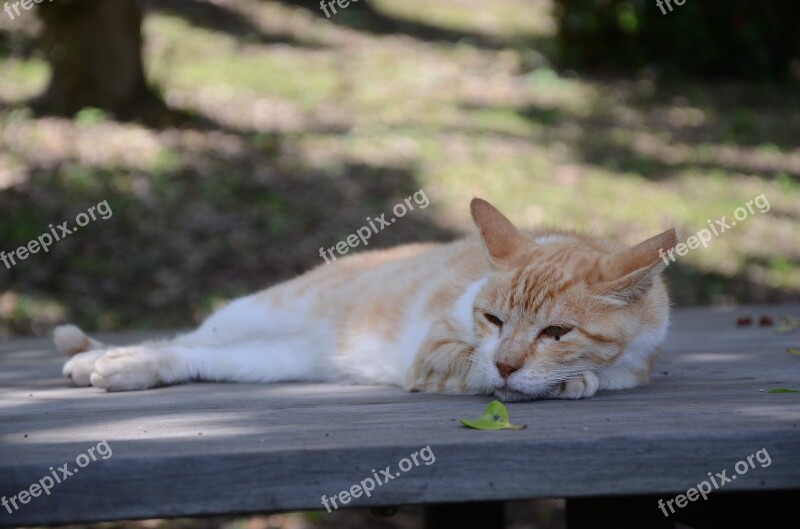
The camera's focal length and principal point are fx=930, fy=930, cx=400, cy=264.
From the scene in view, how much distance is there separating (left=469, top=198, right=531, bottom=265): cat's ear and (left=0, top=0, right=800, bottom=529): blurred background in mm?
3114

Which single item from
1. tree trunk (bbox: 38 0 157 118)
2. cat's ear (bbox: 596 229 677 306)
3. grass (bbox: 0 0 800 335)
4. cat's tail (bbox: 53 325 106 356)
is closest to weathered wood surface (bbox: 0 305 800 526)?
cat's ear (bbox: 596 229 677 306)

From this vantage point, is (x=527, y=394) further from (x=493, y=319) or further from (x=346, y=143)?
(x=346, y=143)

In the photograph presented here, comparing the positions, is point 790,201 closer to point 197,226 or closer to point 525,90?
point 525,90

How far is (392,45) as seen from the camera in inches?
477

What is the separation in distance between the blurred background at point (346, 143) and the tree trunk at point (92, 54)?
2 cm

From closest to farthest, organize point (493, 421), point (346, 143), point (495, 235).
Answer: point (493, 421), point (495, 235), point (346, 143)

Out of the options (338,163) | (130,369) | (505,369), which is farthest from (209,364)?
(338,163)

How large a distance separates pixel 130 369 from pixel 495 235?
120cm

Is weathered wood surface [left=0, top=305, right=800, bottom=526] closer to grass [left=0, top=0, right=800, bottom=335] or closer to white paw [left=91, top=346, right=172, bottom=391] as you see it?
white paw [left=91, top=346, right=172, bottom=391]

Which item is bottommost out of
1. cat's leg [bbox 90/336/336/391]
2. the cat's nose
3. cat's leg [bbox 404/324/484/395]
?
cat's leg [bbox 90/336/336/391]

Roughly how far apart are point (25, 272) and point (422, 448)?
561cm

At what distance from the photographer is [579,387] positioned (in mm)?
2520

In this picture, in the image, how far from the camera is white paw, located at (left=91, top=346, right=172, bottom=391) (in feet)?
9.36

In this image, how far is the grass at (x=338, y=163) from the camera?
6980 mm
